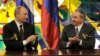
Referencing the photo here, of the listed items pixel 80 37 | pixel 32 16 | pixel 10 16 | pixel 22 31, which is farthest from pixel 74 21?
pixel 10 16

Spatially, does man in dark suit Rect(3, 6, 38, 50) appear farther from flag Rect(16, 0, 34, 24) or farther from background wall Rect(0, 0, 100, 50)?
background wall Rect(0, 0, 100, 50)

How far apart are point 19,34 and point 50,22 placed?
0.73 metres

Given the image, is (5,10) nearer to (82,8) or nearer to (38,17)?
(38,17)

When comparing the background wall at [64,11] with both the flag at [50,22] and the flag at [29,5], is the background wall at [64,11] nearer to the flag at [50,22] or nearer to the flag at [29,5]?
the flag at [29,5]

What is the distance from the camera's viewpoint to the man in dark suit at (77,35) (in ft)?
10.7

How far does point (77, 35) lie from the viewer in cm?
347

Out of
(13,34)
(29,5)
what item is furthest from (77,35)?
(29,5)

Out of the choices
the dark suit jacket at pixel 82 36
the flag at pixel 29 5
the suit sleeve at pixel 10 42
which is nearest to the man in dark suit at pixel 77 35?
the dark suit jacket at pixel 82 36

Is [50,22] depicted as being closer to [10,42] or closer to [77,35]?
[77,35]

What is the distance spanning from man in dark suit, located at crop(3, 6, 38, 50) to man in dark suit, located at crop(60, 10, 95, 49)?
16.5 inches

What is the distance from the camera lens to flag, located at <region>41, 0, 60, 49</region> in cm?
402

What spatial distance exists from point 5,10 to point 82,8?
1.36 m

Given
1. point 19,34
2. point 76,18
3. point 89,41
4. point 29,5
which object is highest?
point 29,5

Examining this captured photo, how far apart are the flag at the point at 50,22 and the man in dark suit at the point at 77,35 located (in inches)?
19.7
